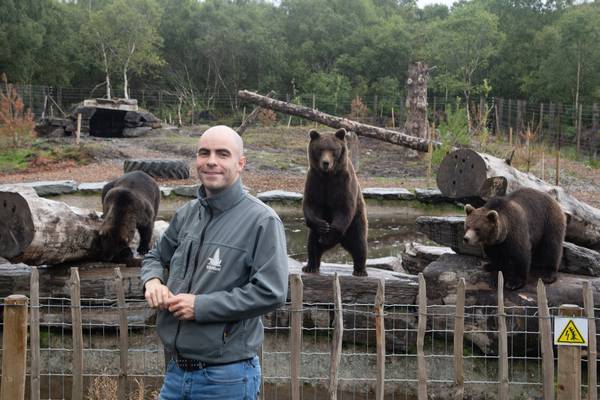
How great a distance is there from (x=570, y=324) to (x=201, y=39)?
46815 mm

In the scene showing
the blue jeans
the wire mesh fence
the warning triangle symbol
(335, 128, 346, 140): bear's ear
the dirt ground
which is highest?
(335, 128, 346, 140): bear's ear

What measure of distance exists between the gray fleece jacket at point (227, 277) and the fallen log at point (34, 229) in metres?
3.61

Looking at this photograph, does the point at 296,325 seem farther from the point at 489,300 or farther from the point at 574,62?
the point at 574,62

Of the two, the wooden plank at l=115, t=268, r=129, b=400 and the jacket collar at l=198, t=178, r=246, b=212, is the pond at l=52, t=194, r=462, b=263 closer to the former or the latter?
the wooden plank at l=115, t=268, r=129, b=400

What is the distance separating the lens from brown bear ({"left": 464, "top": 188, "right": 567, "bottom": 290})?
255 inches

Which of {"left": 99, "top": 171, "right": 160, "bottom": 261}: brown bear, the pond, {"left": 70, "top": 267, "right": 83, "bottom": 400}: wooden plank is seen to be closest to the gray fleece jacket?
{"left": 70, "top": 267, "right": 83, "bottom": 400}: wooden plank

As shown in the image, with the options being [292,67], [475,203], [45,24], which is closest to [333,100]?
[292,67]

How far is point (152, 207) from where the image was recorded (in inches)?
322

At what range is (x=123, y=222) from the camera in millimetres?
7551

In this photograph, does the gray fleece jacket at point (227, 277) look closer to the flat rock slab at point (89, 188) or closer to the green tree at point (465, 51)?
the flat rock slab at point (89, 188)

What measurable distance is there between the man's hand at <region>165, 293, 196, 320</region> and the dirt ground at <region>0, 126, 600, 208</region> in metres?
13.2

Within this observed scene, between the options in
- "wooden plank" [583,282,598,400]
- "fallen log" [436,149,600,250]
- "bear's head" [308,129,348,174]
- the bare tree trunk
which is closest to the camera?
"wooden plank" [583,282,598,400]

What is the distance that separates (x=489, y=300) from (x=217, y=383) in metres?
4.20

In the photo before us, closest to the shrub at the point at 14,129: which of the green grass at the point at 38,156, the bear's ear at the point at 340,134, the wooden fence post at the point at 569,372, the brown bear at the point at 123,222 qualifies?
the green grass at the point at 38,156
